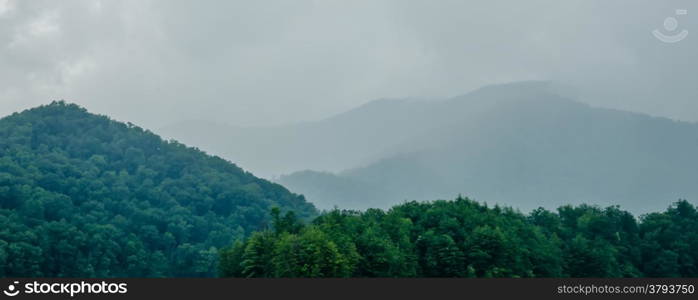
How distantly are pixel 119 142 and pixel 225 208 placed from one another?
100.0 ft

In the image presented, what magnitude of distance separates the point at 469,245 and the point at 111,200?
82110 mm

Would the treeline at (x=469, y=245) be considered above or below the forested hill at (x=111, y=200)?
below

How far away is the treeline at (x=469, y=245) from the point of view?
6047cm

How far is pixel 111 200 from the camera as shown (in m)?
131

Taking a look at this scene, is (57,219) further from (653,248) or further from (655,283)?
(655,283)

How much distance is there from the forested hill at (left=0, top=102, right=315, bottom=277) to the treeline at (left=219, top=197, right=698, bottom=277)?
3599cm

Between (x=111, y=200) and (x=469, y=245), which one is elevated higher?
(x=111, y=200)

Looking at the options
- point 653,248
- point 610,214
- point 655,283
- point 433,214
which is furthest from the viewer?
point 610,214

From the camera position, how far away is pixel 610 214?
90875 millimetres

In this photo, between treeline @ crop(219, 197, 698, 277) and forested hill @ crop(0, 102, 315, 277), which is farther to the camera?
forested hill @ crop(0, 102, 315, 277)

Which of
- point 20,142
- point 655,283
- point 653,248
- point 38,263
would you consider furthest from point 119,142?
point 655,283

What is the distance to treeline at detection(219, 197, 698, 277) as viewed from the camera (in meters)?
60.5

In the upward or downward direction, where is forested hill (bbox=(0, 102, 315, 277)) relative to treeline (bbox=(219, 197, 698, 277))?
upward

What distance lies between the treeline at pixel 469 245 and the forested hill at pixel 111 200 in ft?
118
